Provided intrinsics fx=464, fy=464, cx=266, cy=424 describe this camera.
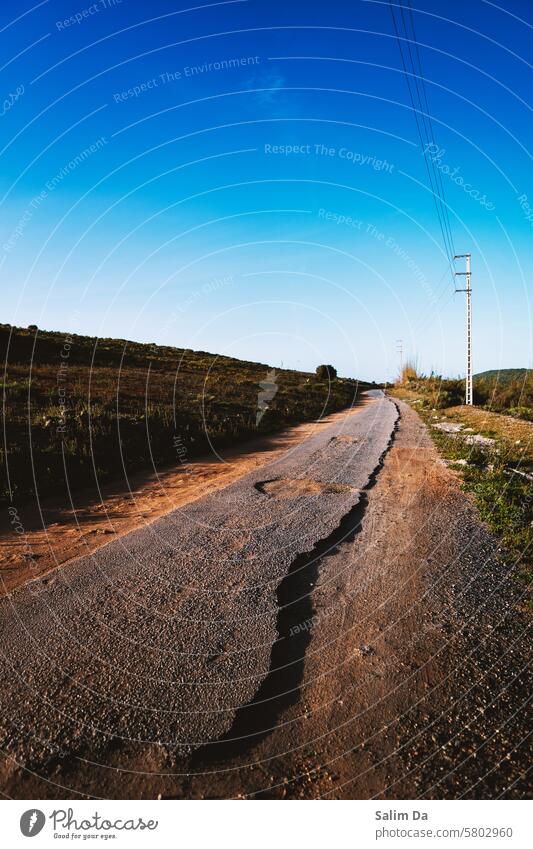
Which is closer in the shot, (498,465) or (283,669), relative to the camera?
(283,669)

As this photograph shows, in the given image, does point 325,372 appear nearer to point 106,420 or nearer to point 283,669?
point 106,420

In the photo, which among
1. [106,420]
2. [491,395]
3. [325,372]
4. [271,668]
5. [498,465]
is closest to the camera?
[271,668]

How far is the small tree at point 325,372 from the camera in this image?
5222cm

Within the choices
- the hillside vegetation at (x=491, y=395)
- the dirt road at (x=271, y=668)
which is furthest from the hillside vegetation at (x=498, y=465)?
the hillside vegetation at (x=491, y=395)

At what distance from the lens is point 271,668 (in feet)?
10.5

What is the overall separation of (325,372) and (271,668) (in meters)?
50.3

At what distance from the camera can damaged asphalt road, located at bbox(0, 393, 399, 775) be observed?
2.69 metres

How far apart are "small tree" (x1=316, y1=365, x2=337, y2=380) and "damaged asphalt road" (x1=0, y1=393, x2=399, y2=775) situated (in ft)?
153

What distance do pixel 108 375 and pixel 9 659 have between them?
21.3m

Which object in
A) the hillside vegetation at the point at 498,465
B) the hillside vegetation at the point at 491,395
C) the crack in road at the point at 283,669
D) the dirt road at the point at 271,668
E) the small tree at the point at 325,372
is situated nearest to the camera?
the dirt road at the point at 271,668

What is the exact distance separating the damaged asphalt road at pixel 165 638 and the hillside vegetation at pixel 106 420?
400 cm

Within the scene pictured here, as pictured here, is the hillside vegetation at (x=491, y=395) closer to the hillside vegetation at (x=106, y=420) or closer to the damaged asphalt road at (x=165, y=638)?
the hillside vegetation at (x=106, y=420)

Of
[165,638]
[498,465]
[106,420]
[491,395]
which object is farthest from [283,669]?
[491,395]
